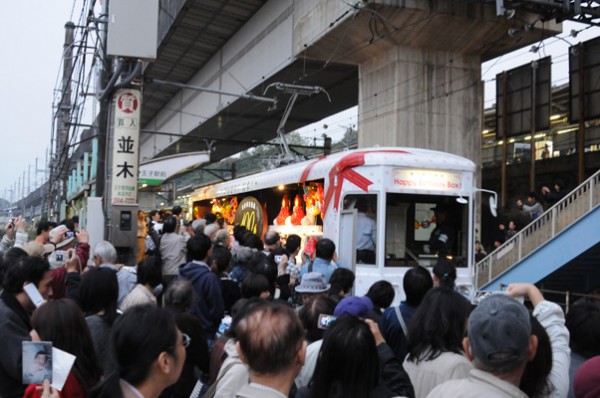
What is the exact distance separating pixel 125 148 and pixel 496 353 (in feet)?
29.4

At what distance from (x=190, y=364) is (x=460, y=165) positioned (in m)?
7.98

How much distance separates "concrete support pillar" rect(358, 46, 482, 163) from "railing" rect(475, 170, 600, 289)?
5028mm

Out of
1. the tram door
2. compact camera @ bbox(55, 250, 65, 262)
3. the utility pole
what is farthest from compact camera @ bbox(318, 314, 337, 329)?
the utility pole

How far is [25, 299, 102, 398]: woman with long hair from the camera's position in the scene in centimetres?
308

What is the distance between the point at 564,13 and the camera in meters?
15.1

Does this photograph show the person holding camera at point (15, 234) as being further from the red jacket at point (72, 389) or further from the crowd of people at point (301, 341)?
the red jacket at point (72, 389)

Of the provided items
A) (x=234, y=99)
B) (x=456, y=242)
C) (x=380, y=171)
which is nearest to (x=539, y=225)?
(x=456, y=242)

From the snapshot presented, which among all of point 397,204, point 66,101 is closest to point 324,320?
point 397,204

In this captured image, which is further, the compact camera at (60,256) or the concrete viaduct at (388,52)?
the concrete viaduct at (388,52)

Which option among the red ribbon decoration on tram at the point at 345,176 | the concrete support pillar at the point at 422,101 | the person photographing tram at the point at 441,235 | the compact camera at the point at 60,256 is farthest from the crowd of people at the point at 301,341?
the concrete support pillar at the point at 422,101

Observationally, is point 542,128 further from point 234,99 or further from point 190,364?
point 190,364

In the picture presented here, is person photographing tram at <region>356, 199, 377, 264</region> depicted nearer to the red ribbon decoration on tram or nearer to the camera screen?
the red ribbon decoration on tram

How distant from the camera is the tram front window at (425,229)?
10742mm

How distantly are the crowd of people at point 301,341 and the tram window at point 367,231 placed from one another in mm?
4847
